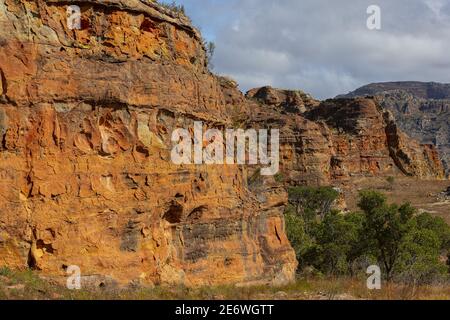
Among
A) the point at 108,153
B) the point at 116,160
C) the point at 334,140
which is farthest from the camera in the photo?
the point at 334,140

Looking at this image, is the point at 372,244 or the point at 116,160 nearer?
the point at 116,160

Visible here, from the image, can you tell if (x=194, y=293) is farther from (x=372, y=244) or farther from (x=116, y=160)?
(x=372, y=244)

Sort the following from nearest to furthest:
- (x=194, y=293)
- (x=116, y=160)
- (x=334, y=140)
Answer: (x=194, y=293), (x=116, y=160), (x=334, y=140)

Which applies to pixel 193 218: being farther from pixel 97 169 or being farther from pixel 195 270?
pixel 97 169

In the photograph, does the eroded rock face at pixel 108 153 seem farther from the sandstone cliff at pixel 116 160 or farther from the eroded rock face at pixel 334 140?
the eroded rock face at pixel 334 140

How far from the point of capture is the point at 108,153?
13.5 metres

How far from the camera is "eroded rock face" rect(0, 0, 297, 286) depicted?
12438 mm

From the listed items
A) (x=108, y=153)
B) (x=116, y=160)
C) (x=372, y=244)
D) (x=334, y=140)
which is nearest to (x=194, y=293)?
(x=116, y=160)

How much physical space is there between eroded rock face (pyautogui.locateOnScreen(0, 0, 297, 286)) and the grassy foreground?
2.37 ft

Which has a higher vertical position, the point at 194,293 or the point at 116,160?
the point at 116,160

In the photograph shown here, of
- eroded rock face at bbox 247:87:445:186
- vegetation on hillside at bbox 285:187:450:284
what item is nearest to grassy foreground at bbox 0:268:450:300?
vegetation on hillside at bbox 285:187:450:284

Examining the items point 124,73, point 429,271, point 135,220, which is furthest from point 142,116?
point 429,271

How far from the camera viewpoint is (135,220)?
45.2 feet

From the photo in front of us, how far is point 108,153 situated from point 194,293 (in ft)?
14.0
